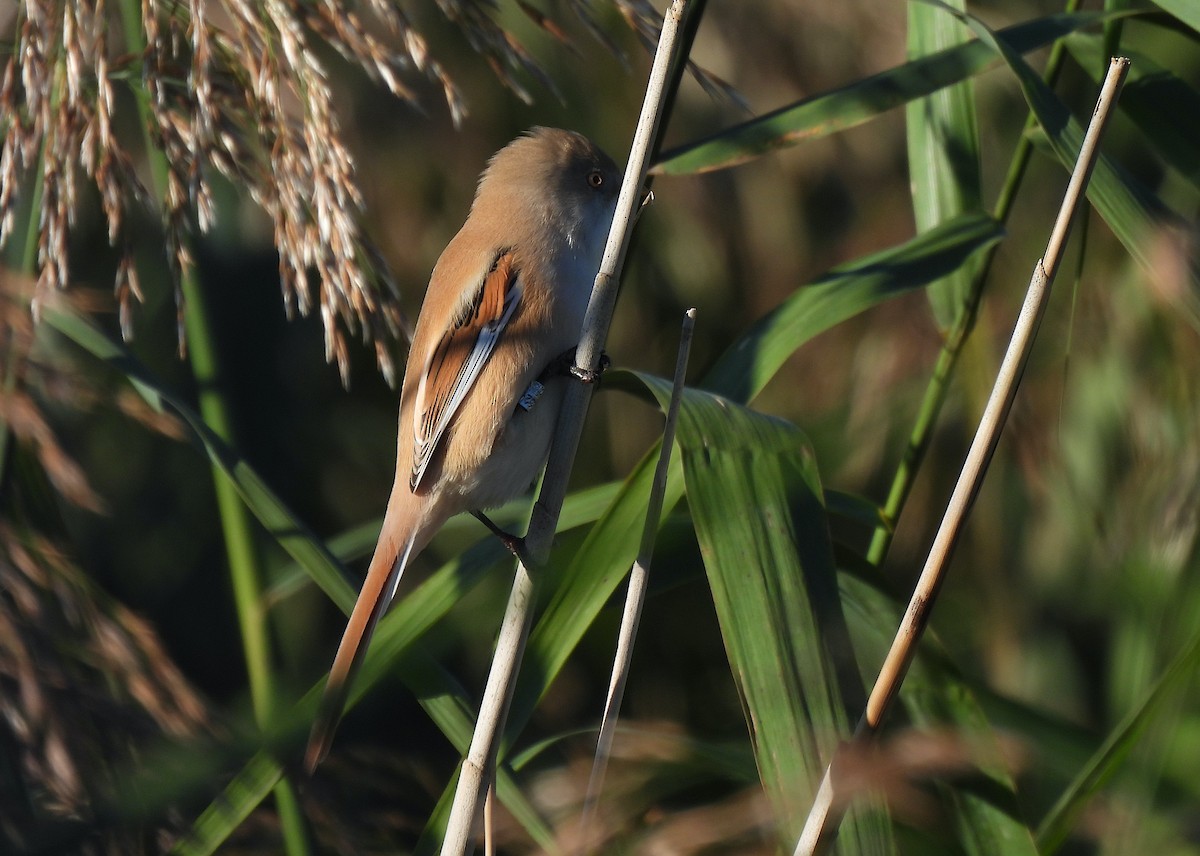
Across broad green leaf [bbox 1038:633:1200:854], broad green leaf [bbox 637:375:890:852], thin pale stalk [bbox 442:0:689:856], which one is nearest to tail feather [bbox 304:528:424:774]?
thin pale stalk [bbox 442:0:689:856]

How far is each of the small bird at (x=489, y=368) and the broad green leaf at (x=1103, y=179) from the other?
0.71 metres

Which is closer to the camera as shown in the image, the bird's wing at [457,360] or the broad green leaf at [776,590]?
the broad green leaf at [776,590]

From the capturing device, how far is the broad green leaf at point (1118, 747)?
3.89ft

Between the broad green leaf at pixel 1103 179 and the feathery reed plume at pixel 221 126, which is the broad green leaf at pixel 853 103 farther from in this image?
the feathery reed plume at pixel 221 126

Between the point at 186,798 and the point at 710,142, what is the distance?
1.14 meters

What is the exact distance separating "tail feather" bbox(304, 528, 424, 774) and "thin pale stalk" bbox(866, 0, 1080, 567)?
665 mm

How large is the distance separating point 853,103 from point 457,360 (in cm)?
70

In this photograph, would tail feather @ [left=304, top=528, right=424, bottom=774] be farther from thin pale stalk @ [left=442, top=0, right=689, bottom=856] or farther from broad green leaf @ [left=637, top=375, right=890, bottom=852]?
broad green leaf @ [left=637, top=375, right=890, bottom=852]

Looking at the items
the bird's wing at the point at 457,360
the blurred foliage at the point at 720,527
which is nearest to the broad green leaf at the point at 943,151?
the blurred foliage at the point at 720,527

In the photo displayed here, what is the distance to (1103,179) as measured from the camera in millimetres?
1422

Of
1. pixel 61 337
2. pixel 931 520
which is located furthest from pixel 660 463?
pixel 931 520

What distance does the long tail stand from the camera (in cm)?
134

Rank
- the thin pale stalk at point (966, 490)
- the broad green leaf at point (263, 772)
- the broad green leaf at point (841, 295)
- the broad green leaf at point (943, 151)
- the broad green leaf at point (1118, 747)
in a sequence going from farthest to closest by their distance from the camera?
the broad green leaf at point (943, 151) → the broad green leaf at point (841, 295) → the broad green leaf at point (263, 772) → the broad green leaf at point (1118, 747) → the thin pale stalk at point (966, 490)

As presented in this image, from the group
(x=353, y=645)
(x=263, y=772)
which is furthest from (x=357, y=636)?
(x=263, y=772)
